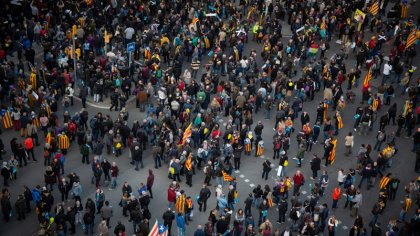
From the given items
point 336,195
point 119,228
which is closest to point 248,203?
point 336,195

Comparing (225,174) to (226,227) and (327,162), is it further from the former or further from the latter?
(327,162)

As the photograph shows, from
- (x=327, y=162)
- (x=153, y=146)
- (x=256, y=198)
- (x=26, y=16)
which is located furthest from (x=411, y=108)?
(x=26, y=16)

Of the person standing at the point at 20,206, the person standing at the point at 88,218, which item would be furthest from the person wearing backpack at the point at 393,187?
the person standing at the point at 20,206

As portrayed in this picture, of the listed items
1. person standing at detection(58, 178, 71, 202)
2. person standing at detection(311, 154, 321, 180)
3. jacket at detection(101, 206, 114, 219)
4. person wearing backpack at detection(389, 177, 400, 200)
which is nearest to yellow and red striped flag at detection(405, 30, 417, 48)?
person wearing backpack at detection(389, 177, 400, 200)

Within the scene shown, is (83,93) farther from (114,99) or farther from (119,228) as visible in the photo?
(119,228)

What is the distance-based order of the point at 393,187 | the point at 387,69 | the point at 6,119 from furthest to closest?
1. the point at 387,69
2. the point at 6,119
3. the point at 393,187

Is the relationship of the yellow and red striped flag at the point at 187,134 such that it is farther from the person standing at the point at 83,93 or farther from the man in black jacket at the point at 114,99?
the person standing at the point at 83,93
